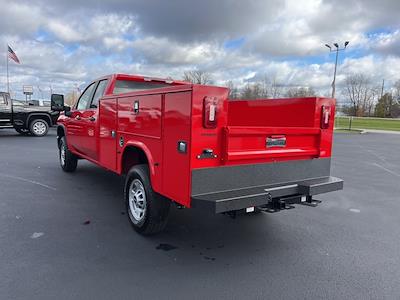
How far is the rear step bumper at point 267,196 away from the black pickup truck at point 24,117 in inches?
539

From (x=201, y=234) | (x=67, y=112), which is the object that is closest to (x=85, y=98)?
(x=67, y=112)

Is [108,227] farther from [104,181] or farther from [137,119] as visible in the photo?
[104,181]

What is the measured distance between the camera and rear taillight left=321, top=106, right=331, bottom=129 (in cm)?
410

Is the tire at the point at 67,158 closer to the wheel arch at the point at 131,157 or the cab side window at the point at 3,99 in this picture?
the wheel arch at the point at 131,157

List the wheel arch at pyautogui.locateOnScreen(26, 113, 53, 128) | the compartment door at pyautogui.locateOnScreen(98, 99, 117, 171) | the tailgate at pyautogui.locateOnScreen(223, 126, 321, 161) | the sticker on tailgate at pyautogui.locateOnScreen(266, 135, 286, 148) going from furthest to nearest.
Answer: the wheel arch at pyautogui.locateOnScreen(26, 113, 53, 128)
the compartment door at pyautogui.locateOnScreen(98, 99, 117, 171)
the sticker on tailgate at pyautogui.locateOnScreen(266, 135, 286, 148)
the tailgate at pyautogui.locateOnScreen(223, 126, 321, 161)

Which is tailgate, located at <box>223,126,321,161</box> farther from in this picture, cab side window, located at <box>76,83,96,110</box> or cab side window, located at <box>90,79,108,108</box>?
cab side window, located at <box>76,83,96,110</box>

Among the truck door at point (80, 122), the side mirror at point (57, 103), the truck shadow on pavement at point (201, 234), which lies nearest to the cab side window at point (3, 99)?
Result: the side mirror at point (57, 103)

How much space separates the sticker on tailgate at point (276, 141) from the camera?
3.67 metres

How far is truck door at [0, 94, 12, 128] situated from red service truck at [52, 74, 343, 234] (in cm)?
1212

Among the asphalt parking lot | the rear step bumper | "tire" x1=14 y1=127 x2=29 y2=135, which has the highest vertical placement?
the rear step bumper

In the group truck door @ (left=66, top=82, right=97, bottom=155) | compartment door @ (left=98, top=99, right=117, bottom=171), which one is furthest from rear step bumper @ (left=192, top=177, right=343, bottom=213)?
truck door @ (left=66, top=82, right=97, bottom=155)

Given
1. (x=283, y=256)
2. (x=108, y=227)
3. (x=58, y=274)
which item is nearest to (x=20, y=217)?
(x=108, y=227)

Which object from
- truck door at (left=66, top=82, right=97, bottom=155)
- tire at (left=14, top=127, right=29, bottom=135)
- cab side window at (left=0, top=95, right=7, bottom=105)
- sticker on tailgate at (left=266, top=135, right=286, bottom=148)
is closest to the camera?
sticker on tailgate at (left=266, top=135, right=286, bottom=148)

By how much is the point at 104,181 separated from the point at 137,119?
327 centimetres
